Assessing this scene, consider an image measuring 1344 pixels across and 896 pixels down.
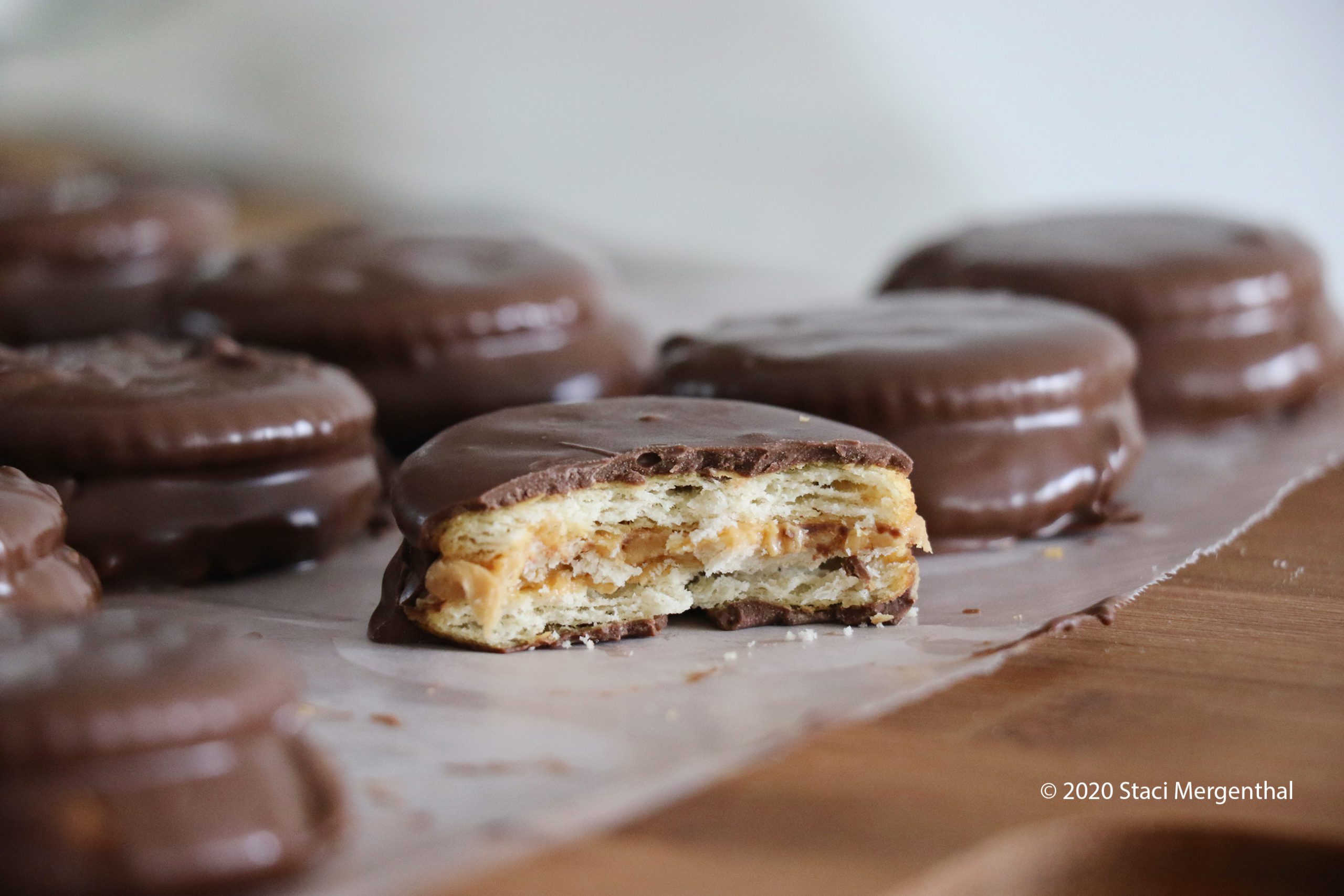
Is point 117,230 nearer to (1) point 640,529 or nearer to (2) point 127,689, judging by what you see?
(1) point 640,529

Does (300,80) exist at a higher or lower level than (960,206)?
higher

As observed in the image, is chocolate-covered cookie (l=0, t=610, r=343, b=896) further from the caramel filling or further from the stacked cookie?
the stacked cookie

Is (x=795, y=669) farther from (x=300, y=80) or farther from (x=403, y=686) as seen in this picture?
(x=300, y=80)

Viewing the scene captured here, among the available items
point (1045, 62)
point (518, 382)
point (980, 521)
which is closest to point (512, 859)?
point (980, 521)

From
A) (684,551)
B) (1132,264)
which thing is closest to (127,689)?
(684,551)

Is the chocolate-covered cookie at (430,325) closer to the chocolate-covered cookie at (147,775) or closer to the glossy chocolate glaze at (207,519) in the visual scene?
the glossy chocolate glaze at (207,519)

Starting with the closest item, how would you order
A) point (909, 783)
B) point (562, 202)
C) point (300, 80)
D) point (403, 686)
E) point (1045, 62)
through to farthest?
point (909, 783)
point (403, 686)
point (1045, 62)
point (562, 202)
point (300, 80)

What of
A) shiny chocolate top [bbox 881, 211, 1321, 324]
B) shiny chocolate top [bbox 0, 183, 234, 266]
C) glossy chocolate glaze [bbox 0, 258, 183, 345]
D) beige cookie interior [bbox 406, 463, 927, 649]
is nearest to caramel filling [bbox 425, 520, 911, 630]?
beige cookie interior [bbox 406, 463, 927, 649]
